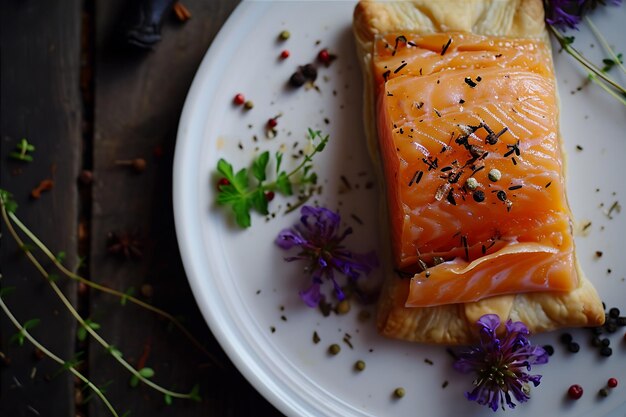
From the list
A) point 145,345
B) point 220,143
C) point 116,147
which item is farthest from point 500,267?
point 116,147

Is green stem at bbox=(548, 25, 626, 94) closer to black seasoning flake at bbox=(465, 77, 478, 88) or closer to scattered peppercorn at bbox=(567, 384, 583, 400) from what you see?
black seasoning flake at bbox=(465, 77, 478, 88)

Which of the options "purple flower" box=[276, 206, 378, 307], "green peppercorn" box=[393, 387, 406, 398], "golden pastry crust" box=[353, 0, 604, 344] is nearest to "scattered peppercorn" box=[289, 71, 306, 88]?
"golden pastry crust" box=[353, 0, 604, 344]

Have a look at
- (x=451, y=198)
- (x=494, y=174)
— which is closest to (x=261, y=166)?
(x=451, y=198)

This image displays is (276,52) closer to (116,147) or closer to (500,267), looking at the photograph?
(116,147)

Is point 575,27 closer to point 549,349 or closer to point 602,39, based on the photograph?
point 602,39

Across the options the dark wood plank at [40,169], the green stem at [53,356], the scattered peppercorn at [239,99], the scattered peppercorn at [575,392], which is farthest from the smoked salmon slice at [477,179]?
the dark wood plank at [40,169]

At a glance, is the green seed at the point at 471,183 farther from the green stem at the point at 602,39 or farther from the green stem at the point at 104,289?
the green stem at the point at 104,289

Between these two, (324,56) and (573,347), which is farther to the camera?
(324,56)
